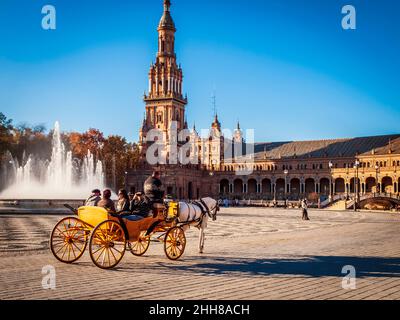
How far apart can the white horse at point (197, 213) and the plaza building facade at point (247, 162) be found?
264ft

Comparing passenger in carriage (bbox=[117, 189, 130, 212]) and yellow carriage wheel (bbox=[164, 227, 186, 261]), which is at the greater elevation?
passenger in carriage (bbox=[117, 189, 130, 212])

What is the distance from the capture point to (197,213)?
13570mm

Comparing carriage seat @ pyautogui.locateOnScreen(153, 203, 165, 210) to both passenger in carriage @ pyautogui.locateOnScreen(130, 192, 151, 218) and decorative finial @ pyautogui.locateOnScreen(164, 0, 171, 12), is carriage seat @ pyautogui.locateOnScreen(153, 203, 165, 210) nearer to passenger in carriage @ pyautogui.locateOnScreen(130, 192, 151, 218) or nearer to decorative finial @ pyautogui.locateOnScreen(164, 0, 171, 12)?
passenger in carriage @ pyautogui.locateOnScreen(130, 192, 151, 218)

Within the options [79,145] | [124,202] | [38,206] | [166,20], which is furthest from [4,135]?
[124,202]

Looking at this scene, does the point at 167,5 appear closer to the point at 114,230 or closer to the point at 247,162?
the point at 247,162

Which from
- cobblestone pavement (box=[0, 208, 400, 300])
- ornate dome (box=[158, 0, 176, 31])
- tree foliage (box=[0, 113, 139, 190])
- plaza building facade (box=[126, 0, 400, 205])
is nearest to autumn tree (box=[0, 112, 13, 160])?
tree foliage (box=[0, 113, 139, 190])

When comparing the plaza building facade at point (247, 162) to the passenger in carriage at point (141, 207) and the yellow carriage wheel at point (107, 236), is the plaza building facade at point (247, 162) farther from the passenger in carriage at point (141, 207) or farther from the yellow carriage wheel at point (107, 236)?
the yellow carriage wheel at point (107, 236)

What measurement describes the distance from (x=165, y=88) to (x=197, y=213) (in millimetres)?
97009

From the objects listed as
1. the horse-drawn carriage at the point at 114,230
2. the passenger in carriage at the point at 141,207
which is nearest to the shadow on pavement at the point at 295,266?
the horse-drawn carriage at the point at 114,230

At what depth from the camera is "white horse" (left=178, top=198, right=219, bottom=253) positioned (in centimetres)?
1289

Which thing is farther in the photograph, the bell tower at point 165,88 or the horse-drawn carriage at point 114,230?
the bell tower at point 165,88

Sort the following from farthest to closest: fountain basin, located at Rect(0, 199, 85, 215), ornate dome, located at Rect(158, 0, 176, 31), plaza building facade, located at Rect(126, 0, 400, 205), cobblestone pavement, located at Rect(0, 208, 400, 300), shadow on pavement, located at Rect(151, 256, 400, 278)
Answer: ornate dome, located at Rect(158, 0, 176, 31)
plaza building facade, located at Rect(126, 0, 400, 205)
fountain basin, located at Rect(0, 199, 85, 215)
shadow on pavement, located at Rect(151, 256, 400, 278)
cobblestone pavement, located at Rect(0, 208, 400, 300)

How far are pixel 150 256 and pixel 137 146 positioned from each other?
3936 inches

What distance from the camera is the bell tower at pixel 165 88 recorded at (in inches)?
4220
